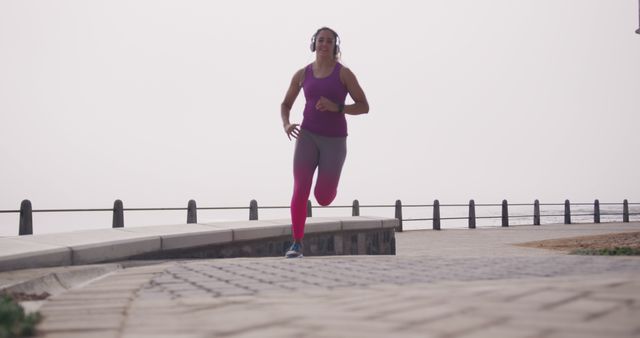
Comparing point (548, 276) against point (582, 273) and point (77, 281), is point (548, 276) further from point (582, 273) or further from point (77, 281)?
point (77, 281)

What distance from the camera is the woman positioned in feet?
21.5

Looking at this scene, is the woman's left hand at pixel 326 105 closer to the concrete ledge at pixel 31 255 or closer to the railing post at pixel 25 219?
the concrete ledge at pixel 31 255

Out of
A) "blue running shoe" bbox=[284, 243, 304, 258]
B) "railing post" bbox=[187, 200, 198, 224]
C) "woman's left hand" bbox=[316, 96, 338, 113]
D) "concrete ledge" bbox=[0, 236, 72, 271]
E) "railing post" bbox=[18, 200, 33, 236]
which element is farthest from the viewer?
"railing post" bbox=[187, 200, 198, 224]

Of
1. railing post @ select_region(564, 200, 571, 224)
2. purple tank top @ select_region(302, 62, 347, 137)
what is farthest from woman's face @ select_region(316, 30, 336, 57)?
railing post @ select_region(564, 200, 571, 224)

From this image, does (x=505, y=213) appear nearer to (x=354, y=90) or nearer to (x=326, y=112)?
(x=354, y=90)

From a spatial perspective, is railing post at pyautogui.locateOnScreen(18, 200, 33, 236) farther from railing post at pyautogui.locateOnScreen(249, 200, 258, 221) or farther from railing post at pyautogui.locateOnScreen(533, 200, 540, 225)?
railing post at pyautogui.locateOnScreen(533, 200, 540, 225)

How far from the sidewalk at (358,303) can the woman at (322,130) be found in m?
1.88

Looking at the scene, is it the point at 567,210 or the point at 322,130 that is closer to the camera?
the point at 322,130

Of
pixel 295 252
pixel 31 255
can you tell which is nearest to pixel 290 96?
pixel 295 252

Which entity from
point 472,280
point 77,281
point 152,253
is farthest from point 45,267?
point 472,280

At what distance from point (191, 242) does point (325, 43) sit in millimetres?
2393

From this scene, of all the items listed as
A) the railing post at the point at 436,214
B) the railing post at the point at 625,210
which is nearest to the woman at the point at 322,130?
the railing post at the point at 436,214

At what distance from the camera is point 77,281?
4867mm

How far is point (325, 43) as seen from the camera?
664cm
